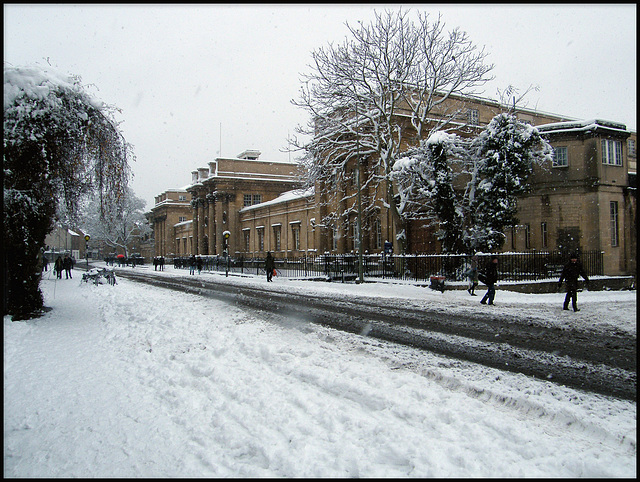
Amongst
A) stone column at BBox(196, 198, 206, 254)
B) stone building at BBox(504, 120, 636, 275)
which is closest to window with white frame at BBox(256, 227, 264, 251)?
stone column at BBox(196, 198, 206, 254)

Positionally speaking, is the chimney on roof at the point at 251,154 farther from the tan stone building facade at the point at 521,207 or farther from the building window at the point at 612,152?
the building window at the point at 612,152

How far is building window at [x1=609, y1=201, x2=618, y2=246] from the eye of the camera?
24.6 metres

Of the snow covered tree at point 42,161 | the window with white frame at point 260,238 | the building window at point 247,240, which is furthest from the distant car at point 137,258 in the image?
the snow covered tree at point 42,161

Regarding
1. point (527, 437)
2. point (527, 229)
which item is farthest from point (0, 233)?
point (527, 229)

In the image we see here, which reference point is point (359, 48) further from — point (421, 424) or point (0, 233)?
point (421, 424)

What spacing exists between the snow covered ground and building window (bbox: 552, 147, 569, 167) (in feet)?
72.4

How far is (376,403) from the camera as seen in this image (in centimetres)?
508

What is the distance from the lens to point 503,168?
21422mm

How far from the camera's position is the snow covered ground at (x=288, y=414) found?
3785 millimetres

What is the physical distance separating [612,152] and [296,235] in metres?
28.1

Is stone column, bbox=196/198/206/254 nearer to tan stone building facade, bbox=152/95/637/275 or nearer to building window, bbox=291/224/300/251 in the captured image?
tan stone building facade, bbox=152/95/637/275

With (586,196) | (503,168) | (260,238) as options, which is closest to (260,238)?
(260,238)

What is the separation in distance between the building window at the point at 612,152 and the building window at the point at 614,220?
7.53ft

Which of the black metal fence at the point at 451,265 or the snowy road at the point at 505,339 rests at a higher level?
the black metal fence at the point at 451,265
